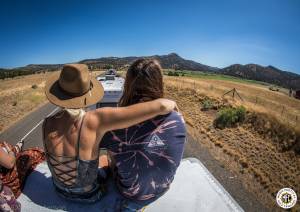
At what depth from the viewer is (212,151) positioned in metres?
8.59

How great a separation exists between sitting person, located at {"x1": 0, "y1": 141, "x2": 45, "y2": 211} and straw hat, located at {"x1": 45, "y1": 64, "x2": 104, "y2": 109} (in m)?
0.72

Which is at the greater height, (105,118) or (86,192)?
(105,118)

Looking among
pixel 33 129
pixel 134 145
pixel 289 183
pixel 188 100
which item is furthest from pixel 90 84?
pixel 188 100

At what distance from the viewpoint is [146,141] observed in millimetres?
1818

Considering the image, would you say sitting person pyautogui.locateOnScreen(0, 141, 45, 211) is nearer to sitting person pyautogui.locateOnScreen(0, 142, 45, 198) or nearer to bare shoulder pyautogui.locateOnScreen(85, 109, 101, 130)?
sitting person pyautogui.locateOnScreen(0, 142, 45, 198)

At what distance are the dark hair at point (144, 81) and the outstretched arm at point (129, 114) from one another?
202 mm

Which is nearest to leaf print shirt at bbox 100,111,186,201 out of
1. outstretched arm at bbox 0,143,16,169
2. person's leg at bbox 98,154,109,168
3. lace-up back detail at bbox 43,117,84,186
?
lace-up back detail at bbox 43,117,84,186

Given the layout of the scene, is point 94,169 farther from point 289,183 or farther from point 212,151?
point 212,151

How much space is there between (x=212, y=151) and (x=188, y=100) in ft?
41.2

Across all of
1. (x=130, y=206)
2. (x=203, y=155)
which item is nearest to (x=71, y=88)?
(x=130, y=206)

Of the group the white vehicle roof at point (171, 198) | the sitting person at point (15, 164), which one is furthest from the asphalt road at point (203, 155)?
the sitting person at point (15, 164)

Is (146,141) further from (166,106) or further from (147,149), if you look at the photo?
(166,106)

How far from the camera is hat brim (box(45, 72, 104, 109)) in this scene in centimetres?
195

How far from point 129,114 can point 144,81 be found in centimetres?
35
